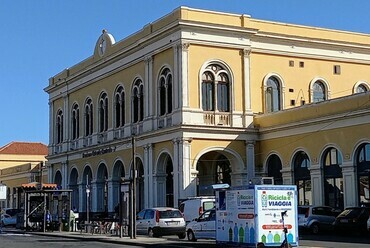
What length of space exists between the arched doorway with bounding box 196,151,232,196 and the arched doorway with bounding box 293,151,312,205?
17.6 feet

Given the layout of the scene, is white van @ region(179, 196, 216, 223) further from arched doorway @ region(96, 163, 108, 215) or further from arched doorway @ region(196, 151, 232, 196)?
arched doorway @ region(96, 163, 108, 215)

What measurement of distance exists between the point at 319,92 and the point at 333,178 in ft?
38.2

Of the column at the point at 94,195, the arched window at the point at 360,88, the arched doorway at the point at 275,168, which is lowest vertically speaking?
the column at the point at 94,195

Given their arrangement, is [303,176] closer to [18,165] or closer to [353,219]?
[353,219]

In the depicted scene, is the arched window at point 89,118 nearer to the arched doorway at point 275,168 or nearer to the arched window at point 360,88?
the arched doorway at point 275,168

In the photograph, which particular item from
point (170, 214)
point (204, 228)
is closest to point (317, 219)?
point (170, 214)

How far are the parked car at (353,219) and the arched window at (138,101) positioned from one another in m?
18.3

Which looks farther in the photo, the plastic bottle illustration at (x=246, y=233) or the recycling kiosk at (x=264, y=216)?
the plastic bottle illustration at (x=246, y=233)

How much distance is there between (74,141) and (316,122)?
2609 centimetres

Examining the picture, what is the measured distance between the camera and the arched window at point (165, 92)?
148ft

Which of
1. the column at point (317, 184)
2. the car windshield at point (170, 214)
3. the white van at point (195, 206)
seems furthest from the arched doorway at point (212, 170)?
the car windshield at point (170, 214)

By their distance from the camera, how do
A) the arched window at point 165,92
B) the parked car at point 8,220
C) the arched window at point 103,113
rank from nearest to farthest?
the arched window at point 165,92, the arched window at point 103,113, the parked car at point 8,220

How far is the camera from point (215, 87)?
44594mm

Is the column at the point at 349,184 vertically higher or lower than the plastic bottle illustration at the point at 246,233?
higher
